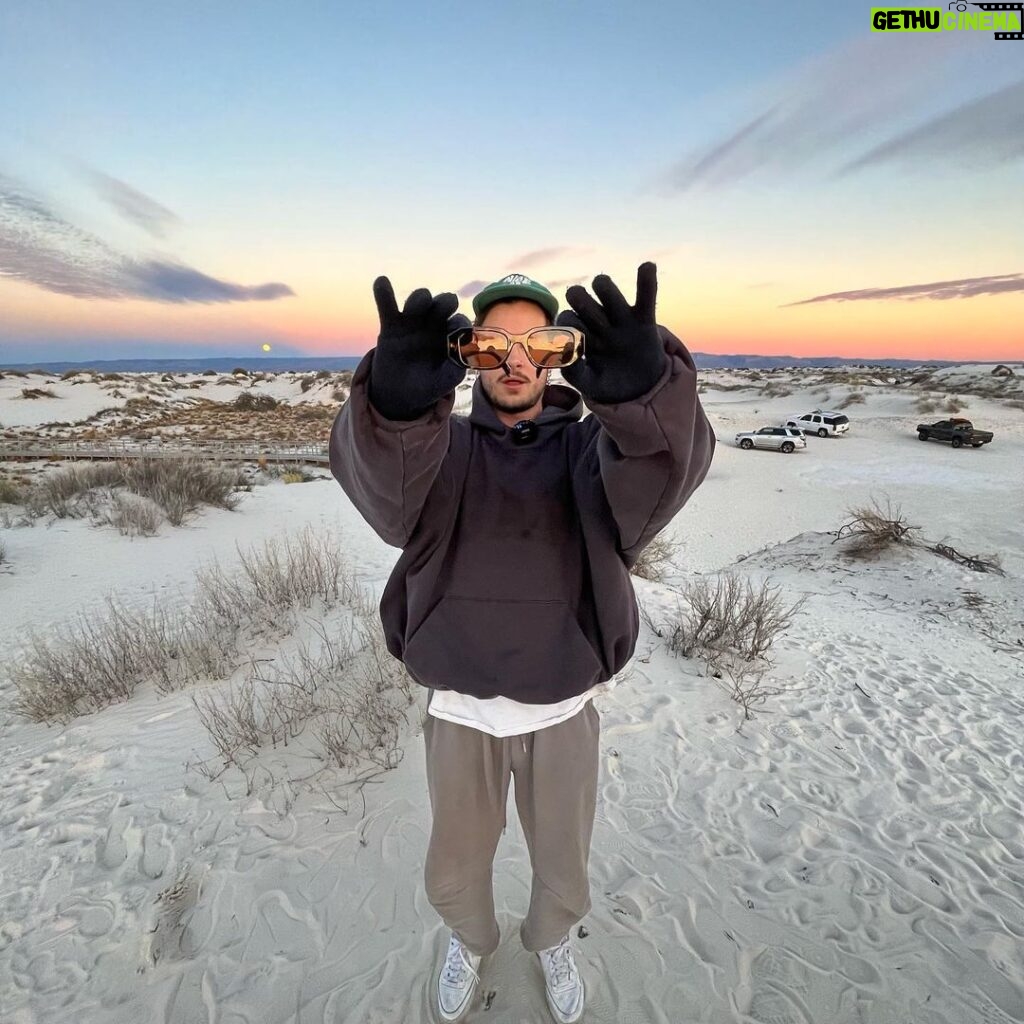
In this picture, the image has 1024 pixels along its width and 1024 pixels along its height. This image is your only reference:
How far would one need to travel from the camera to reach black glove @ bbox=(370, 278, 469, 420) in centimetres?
112

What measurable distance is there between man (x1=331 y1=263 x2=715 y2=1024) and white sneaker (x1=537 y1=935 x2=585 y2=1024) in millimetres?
10

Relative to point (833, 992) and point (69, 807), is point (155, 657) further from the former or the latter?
point (833, 992)

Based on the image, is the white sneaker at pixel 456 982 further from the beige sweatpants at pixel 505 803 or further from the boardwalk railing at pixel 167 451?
the boardwalk railing at pixel 167 451

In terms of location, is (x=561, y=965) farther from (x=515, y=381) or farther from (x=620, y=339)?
(x=620, y=339)

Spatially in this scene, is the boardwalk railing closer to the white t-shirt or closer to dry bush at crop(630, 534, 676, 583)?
dry bush at crop(630, 534, 676, 583)

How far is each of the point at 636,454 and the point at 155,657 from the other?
443 cm

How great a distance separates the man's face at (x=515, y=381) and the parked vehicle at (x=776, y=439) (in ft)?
75.9

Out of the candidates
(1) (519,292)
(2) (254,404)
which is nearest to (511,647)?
(1) (519,292)

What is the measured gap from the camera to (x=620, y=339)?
43.3 inches

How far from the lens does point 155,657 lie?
160 inches

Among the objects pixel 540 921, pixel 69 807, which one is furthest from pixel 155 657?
pixel 540 921

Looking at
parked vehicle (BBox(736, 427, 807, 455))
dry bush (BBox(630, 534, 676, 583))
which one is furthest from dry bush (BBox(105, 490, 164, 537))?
parked vehicle (BBox(736, 427, 807, 455))

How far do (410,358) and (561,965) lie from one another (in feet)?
7.53

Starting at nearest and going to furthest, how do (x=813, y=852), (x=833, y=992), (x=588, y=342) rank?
1. (x=588, y=342)
2. (x=833, y=992)
3. (x=813, y=852)
